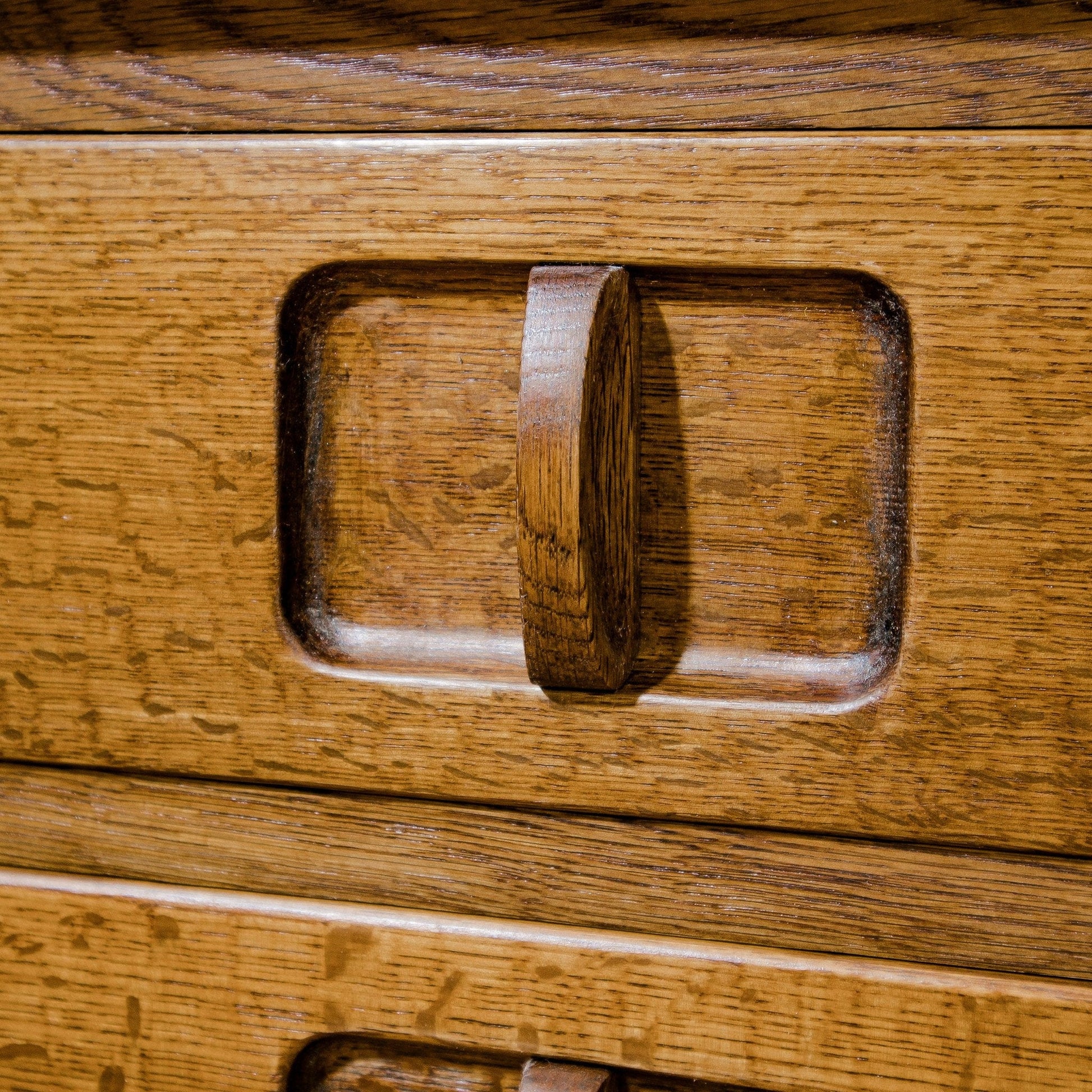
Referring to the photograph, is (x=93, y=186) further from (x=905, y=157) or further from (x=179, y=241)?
(x=905, y=157)

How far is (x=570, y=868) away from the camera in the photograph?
12.2 inches

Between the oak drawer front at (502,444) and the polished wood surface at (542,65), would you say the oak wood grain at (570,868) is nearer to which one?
the oak drawer front at (502,444)

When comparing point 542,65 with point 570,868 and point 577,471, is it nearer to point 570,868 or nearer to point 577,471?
point 577,471

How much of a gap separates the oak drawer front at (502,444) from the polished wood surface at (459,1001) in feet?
0.14

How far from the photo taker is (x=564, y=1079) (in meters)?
0.30

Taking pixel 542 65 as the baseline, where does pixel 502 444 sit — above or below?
below

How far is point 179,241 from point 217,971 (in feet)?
0.75

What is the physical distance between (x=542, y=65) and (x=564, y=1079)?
0.29m

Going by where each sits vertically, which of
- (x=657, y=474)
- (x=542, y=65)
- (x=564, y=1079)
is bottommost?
(x=564, y=1079)

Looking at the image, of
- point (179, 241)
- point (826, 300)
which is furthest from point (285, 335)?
point (826, 300)

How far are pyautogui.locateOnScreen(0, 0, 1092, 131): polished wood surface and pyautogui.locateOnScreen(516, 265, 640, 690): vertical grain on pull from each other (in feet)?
0.18

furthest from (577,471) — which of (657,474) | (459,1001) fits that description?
(459,1001)

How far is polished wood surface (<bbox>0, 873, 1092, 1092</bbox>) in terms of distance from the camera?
0.92 feet

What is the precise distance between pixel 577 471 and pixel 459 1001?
0.55ft
